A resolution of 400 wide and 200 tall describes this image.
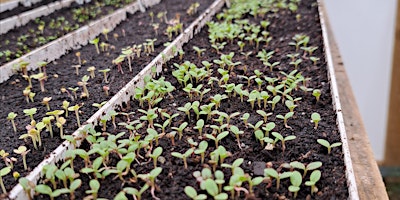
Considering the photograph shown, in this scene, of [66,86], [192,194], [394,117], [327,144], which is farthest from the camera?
[394,117]

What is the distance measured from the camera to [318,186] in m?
1.22

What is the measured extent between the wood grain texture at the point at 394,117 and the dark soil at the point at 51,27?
2229 millimetres

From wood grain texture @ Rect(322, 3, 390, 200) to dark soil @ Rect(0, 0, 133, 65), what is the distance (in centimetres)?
175

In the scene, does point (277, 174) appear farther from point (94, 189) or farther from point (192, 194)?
point (94, 189)

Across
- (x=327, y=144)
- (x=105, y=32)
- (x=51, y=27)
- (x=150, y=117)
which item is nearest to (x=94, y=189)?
(x=150, y=117)

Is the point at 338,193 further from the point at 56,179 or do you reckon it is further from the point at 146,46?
the point at 146,46

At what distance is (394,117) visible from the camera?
3.65 metres

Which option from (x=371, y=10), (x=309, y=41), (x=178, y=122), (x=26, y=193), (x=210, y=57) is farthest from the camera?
(x=371, y=10)

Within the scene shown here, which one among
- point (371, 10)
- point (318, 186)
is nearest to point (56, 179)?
point (318, 186)

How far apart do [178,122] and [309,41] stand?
1.23m

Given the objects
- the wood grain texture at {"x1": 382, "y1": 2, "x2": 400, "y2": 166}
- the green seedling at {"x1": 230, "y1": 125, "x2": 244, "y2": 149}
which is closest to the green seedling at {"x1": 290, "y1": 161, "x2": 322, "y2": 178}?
the green seedling at {"x1": 230, "y1": 125, "x2": 244, "y2": 149}

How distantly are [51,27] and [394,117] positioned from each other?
282cm

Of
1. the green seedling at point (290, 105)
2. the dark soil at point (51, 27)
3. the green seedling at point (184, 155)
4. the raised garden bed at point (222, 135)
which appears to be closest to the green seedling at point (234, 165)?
the raised garden bed at point (222, 135)

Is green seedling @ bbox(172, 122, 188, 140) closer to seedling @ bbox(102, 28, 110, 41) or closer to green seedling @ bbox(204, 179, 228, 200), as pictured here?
green seedling @ bbox(204, 179, 228, 200)
